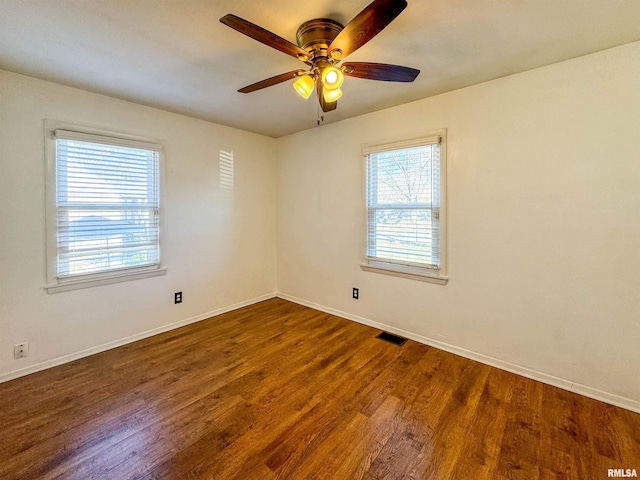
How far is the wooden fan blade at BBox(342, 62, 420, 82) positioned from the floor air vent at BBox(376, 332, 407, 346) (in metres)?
2.29

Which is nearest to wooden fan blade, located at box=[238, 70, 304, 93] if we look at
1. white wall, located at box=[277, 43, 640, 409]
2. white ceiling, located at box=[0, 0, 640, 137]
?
white ceiling, located at box=[0, 0, 640, 137]

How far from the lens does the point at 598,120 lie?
1.93 metres

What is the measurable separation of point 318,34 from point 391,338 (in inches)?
104

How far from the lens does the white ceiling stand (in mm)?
1507

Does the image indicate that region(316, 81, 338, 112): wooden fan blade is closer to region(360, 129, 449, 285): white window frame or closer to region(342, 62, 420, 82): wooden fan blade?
region(342, 62, 420, 82): wooden fan blade

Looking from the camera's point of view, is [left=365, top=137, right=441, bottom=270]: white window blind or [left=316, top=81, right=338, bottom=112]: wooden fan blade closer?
[left=316, top=81, right=338, bottom=112]: wooden fan blade

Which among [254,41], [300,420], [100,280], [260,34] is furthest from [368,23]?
[100,280]

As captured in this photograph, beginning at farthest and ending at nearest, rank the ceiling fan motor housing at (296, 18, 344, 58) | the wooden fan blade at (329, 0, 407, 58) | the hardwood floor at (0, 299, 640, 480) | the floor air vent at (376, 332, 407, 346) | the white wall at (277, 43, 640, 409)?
the floor air vent at (376, 332, 407, 346) < the white wall at (277, 43, 640, 409) < the ceiling fan motor housing at (296, 18, 344, 58) < the hardwood floor at (0, 299, 640, 480) < the wooden fan blade at (329, 0, 407, 58)

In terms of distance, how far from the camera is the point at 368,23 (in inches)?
50.8

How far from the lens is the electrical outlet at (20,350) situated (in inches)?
88.8

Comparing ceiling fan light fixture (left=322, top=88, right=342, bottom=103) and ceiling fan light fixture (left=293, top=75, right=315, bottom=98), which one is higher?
ceiling fan light fixture (left=293, top=75, right=315, bottom=98)

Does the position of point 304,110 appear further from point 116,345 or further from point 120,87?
point 116,345

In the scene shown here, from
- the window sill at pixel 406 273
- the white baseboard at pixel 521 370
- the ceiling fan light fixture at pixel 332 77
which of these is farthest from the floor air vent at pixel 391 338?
the ceiling fan light fixture at pixel 332 77

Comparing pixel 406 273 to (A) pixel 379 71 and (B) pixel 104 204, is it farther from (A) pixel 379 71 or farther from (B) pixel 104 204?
(B) pixel 104 204
